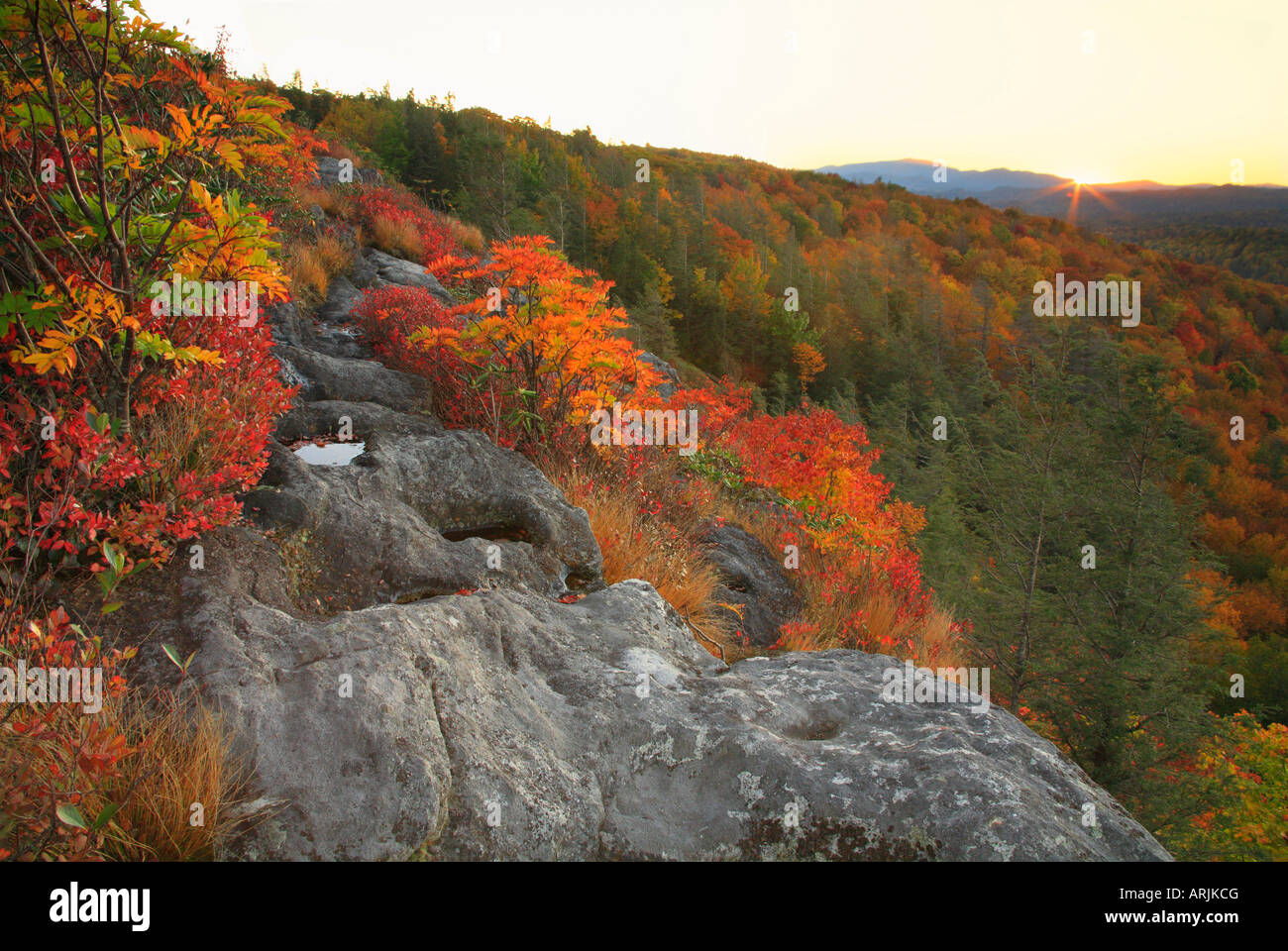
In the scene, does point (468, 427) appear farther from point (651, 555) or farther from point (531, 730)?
point (531, 730)

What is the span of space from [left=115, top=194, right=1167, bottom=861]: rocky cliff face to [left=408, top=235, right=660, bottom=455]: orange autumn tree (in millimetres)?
1984

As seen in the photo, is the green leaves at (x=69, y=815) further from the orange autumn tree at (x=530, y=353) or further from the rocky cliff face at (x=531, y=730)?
the orange autumn tree at (x=530, y=353)

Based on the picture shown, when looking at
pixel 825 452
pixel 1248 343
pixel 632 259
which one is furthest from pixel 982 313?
pixel 825 452

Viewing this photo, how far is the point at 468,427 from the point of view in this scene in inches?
216

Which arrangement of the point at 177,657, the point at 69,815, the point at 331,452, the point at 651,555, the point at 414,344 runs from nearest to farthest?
1. the point at 69,815
2. the point at 177,657
3. the point at 331,452
4. the point at 651,555
5. the point at 414,344

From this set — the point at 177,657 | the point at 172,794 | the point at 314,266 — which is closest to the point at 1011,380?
the point at 314,266

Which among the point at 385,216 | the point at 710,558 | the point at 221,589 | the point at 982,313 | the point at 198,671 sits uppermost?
the point at 982,313

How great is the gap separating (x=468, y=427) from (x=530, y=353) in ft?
2.69

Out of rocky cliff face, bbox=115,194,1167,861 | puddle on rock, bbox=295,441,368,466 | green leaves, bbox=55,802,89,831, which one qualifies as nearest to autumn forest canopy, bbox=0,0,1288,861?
green leaves, bbox=55,802,89,831

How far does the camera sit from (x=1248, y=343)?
83.5 metres

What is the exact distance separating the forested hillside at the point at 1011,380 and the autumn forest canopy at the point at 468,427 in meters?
0.20

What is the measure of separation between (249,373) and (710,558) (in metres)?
4.43

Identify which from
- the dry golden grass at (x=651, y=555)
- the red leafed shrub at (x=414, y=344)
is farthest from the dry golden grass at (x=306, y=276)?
the dry golden grass at (x=651, y=555)

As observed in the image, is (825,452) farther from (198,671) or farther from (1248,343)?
(1248,343)
